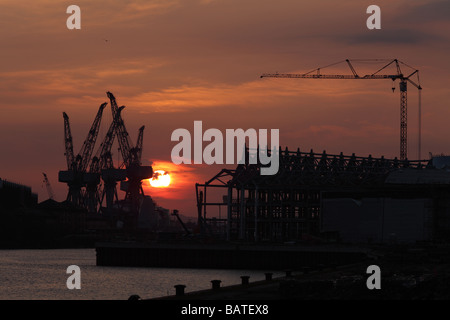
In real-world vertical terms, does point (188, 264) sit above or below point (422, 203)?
below

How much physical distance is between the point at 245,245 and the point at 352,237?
65.3 ft

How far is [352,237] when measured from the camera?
150 m

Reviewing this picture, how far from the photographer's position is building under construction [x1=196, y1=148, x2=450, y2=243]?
14262 centimetres

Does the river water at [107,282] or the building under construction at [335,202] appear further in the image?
the building under construction at [335,202]

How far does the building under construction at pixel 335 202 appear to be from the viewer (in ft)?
468

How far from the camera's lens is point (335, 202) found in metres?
152

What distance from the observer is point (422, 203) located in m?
142

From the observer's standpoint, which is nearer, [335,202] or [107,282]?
[107,282]

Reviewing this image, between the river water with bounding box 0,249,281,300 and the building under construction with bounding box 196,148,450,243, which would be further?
the building under construction with bounding box 196,148,450,243
